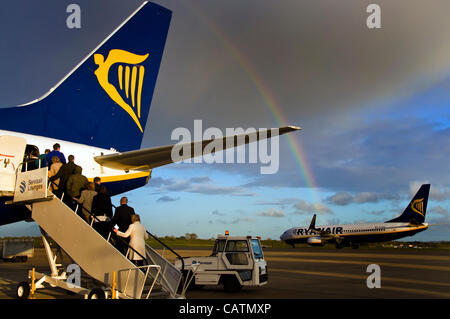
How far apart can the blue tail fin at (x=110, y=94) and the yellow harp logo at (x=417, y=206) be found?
61.4 metres

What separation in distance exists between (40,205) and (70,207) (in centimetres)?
74

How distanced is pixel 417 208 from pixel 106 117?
6370 centimetres

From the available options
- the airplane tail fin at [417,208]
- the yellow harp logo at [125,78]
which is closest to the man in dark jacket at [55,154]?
the yellow harp logo at [125,78]

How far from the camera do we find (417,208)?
228ft

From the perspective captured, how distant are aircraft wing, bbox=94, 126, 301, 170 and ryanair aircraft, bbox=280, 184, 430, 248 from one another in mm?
59739

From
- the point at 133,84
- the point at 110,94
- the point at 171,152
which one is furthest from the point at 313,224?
the point at 171,152

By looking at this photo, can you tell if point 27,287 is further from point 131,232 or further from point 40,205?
point 131,232

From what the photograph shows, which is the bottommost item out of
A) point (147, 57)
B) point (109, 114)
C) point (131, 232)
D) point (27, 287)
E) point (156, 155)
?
point (27, 287)

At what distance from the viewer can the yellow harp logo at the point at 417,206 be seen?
69.4m

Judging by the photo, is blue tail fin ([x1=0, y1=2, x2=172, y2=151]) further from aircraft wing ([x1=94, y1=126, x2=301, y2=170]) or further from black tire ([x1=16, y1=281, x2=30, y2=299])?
black tire ([x1=16, y1=281, x2=30, y2=299])

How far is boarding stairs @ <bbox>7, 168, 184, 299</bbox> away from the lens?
10203mm

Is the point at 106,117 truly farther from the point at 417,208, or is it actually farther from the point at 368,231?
the point at 417,208

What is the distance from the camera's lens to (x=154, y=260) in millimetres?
12789

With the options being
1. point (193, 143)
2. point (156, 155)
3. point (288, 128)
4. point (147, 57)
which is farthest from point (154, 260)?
point (147, 57)
